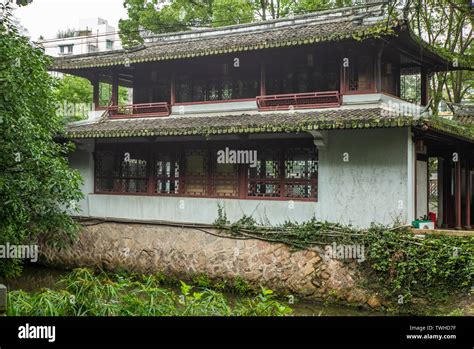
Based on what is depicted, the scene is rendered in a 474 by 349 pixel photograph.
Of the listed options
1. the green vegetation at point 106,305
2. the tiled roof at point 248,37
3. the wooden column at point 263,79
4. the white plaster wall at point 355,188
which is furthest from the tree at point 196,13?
the green vegetation at point 106,305

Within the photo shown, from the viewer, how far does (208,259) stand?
483 inches

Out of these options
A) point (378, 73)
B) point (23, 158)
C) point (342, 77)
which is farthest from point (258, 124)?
point (23, 158)

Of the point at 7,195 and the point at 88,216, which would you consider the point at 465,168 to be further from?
the point at 7,195

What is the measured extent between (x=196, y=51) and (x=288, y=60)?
7.70 ft

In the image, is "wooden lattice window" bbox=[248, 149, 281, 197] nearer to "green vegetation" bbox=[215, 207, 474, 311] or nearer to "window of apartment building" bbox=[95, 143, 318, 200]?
"window of apartment building" bbox=[95, 143, 318, 200]

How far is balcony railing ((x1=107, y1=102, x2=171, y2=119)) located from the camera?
1434 cm

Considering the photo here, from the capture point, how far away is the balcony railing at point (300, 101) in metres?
12.1

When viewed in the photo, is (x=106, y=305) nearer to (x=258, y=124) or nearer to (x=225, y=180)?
(x=258, y=124)

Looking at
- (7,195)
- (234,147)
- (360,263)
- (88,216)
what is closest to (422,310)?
(360,263)

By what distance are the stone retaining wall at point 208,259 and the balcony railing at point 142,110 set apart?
3.19 m

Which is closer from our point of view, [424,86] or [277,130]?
[277,130]

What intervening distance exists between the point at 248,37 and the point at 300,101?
2843mm
